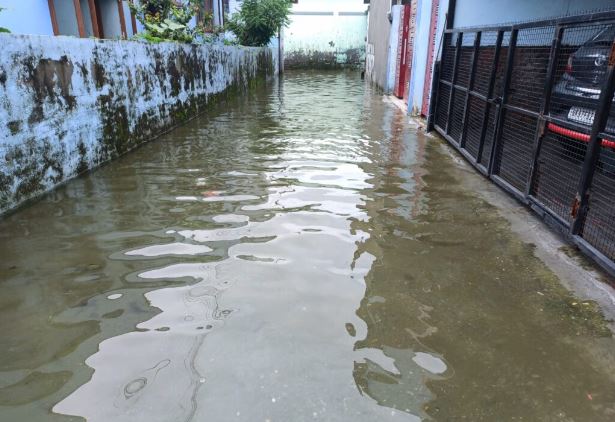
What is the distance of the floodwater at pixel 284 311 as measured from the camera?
6.56 ft

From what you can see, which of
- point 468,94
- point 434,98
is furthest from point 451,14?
point 468,94

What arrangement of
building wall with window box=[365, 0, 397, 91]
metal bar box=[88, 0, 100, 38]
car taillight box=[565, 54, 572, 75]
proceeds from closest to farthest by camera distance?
car taillight box=[565, 54, 572, 75]
metal bar box=[88, 0, 100, 38]
building wall with window box=[365, 0, 397, 91]

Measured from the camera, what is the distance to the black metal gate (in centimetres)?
323

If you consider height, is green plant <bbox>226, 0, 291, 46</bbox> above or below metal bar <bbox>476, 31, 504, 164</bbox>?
above

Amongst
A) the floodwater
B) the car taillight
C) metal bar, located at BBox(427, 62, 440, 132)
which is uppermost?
the car taillight

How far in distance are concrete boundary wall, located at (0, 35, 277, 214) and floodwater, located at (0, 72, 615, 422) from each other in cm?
35

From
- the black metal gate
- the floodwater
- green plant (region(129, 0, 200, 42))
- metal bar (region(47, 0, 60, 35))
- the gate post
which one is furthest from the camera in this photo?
green plant (region(129, 0, 200, 42))

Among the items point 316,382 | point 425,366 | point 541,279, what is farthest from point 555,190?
point 316,382

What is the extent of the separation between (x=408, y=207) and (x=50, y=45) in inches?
154

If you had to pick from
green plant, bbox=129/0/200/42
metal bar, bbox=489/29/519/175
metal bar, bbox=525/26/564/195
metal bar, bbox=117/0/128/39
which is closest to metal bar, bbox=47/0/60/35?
green plant, bbox=129/0/200/42

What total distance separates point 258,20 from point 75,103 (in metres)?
13.7

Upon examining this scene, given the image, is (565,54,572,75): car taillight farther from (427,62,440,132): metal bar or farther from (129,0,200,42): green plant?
(129,0,200,42): green plant

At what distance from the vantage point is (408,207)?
434 centimetres

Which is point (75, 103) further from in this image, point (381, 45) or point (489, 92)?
point (381, 45)
